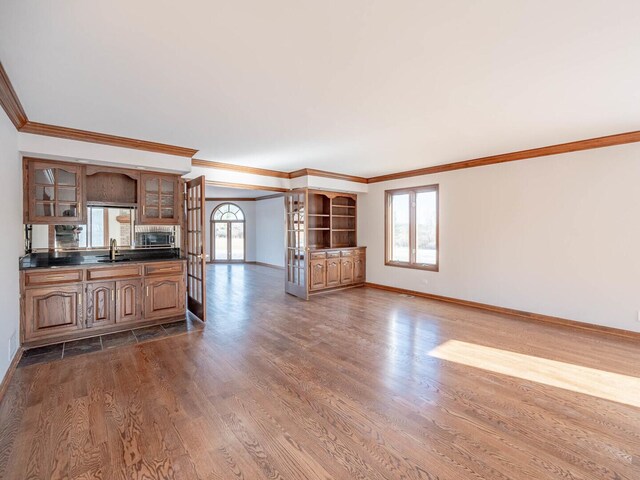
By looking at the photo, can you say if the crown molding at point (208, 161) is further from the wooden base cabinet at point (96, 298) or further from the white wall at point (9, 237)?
the wooden base cabinet at point (96, 298)

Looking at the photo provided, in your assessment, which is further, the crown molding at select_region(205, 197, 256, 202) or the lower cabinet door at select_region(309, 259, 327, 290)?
the crown molding at select_region(205, 197, 256, 202)

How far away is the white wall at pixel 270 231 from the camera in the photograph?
10.5m

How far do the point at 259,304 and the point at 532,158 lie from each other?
16.3ft

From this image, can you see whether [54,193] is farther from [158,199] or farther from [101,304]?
[101,304]

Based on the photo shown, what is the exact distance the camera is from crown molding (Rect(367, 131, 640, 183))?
12.7 feet

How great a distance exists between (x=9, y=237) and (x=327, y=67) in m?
3.32

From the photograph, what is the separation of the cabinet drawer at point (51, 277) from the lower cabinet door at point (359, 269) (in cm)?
500

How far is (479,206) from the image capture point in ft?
17.4

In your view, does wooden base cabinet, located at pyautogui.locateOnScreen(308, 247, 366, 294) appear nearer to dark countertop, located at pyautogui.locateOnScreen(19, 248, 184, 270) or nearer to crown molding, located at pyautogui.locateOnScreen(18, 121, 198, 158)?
dark countertop, located at pyautogui.locateOnScreen(19, 248, 184, 270)

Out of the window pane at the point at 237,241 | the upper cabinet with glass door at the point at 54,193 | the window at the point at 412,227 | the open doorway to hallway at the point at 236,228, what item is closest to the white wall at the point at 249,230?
the open doorway to hallway at the point at 236,228

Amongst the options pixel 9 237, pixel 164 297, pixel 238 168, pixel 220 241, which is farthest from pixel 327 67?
pixel 220 241

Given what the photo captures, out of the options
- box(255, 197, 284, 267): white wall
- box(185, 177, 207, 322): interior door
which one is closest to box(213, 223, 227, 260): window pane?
box(255, 197, 284, 267): white wall

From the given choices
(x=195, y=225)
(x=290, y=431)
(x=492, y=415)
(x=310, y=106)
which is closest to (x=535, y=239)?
(x=492, y=415)

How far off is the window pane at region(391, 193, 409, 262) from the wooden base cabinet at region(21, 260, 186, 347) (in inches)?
167
